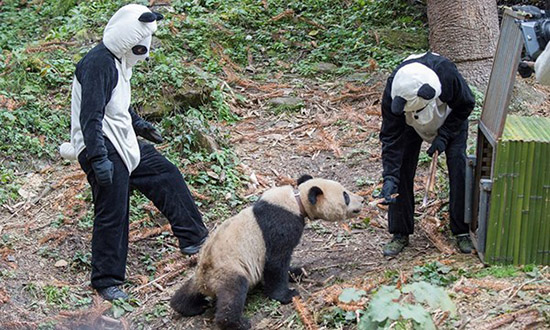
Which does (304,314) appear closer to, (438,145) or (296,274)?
(296,274)

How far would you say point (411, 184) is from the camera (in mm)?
6113

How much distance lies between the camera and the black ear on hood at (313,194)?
5496mm

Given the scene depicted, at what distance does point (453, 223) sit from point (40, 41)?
7481 millimetres

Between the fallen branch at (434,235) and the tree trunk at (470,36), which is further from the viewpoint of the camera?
the tree trunk at (470,36)

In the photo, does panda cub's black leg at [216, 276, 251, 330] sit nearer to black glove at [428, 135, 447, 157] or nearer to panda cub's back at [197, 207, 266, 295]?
panda cub's back at [197, 207, 266, 295]

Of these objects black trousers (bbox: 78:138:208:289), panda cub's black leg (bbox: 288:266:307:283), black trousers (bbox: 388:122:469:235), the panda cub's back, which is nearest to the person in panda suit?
black trousers (bbox: 388:122:469:235)

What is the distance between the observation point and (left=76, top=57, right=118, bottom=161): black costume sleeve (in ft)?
18.2

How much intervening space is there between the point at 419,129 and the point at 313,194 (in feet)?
3.58

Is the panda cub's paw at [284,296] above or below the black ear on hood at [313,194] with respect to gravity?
below

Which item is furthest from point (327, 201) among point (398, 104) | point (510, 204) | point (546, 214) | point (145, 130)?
point (145, 130)

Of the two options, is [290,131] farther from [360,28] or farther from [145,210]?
[360,28]

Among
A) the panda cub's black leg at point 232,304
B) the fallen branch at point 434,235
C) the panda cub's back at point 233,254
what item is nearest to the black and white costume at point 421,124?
the fallen branch at point 434,235

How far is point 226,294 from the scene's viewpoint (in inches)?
203

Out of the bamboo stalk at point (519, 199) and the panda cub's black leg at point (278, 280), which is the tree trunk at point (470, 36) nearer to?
the bamboo stalk at point (519, 199)
